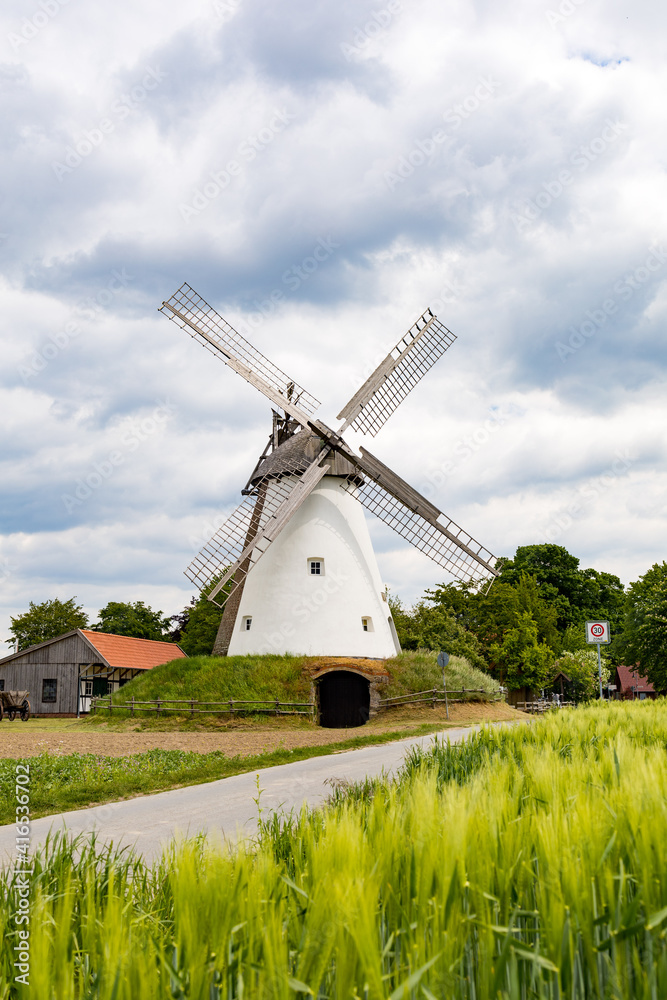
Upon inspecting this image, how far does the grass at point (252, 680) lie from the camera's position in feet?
84.5

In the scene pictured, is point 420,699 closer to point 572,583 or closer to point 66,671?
point 66,671

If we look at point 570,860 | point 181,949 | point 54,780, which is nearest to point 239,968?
point 181,949

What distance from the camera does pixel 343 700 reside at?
2716 centimetres

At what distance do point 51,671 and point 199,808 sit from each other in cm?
3680

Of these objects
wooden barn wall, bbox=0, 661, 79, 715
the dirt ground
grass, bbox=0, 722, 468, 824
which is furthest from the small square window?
grass, bbox=0, 722, 468, 824

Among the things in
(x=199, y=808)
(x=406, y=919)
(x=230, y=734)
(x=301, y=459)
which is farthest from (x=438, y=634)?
(x=406, y=919)

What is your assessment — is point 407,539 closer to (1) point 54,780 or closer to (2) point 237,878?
(1) point 54,780

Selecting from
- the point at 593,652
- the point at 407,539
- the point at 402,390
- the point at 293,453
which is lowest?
the point at 593,652

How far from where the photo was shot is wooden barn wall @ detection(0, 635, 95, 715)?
41000 mm

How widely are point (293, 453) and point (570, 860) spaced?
1094 inches

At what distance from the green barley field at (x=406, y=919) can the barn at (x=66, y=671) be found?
41.5 m

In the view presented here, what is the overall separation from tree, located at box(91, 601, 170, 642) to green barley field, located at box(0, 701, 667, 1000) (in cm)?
6599

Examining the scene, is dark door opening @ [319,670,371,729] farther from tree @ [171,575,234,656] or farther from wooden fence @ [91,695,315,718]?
tree @ [171,575,234,656]

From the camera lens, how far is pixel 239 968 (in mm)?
1452
